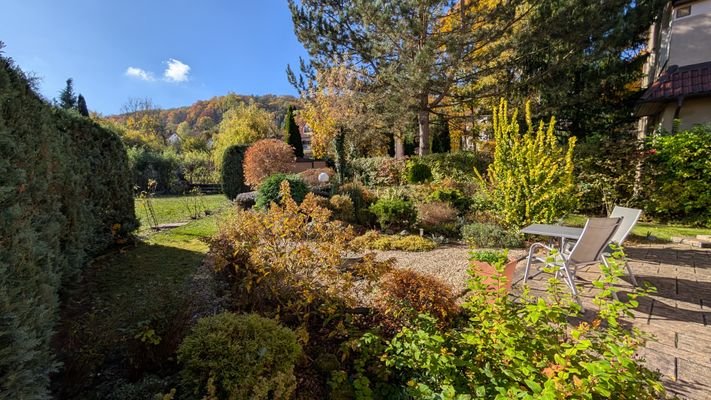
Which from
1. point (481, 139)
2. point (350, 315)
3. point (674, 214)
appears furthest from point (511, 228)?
point (481, 139)

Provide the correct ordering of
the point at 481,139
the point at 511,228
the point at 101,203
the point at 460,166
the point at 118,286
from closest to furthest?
the point at 118,286 < the point at 101,203 < the point at 511,228 < the point at 460,166 < the point at 481,139

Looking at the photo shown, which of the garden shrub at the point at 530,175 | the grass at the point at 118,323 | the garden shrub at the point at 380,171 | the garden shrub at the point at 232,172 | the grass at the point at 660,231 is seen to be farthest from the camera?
the garden shrub at the point at 232,172

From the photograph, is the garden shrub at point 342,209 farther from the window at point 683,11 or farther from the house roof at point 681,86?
the window at point 683,11

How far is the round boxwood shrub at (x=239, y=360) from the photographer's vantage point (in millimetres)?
1650

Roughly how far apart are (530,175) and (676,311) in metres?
2.34

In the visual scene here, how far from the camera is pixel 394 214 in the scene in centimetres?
658

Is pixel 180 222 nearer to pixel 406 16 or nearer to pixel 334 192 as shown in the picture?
pixel 334 192

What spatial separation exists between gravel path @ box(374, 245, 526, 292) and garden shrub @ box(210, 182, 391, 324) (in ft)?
4.71

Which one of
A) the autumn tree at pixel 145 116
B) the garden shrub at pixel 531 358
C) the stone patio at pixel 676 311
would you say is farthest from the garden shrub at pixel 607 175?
the autumn tree at pixel 145 116

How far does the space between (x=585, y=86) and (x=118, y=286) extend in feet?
48.2

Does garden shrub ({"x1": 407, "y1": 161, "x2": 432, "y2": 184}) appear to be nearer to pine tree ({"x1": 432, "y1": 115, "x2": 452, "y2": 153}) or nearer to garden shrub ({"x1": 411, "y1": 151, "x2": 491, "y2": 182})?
garden shrub ({"x1": 411, "y1": 151, "x2": 491, "y2": 182})

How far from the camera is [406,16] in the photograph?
31.3 feet

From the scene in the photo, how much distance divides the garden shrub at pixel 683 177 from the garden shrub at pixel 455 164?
4.65m

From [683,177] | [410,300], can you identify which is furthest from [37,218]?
[683,177]
